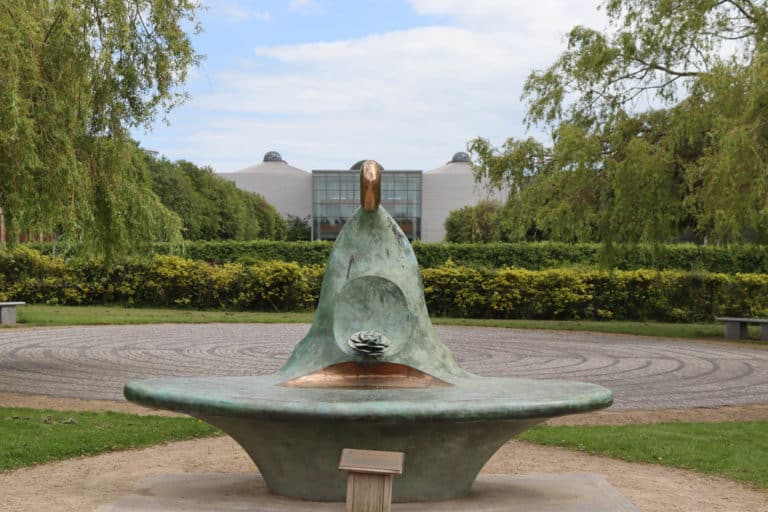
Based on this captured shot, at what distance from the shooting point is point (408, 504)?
4969mm

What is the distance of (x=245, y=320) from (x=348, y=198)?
59730mm

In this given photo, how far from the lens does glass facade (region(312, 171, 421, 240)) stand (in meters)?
79.9

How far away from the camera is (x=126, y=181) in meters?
11.2

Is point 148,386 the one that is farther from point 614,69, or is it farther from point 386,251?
point 614,69

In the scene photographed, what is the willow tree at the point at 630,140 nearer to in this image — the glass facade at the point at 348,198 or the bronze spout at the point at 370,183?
the bronze spout at the point at 370,183

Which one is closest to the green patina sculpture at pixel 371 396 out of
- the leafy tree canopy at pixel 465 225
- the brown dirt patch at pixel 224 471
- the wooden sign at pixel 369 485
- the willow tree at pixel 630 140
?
the wooden sign at pixel 369 485

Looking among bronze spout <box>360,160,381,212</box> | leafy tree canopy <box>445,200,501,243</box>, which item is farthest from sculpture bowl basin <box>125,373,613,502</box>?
leafy tree canopy <box>445,200,501,243</box>

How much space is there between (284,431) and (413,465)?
2.42 ft

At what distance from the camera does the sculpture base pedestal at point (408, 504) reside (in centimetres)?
497

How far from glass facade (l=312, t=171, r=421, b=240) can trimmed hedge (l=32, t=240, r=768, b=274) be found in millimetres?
50212

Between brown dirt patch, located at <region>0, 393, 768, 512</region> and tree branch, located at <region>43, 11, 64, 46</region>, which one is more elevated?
tree branch, located at <region>43, 11, 64, 46</region>

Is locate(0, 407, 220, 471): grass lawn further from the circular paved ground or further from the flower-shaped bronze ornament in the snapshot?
the flower-shaped bronze ornament

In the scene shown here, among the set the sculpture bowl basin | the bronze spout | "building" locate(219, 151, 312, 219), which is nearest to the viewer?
the sculpture bowl basin

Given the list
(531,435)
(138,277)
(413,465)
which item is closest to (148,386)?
(413,465)
